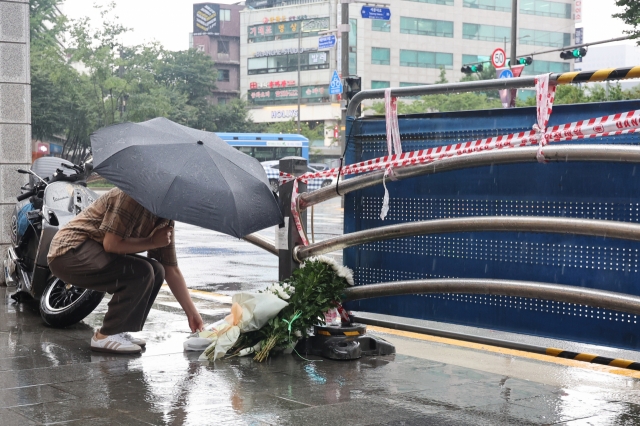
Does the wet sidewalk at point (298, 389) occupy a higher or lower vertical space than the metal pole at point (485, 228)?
lower

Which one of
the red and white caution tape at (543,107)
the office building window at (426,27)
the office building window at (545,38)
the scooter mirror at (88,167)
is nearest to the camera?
the red and white caution tape at (543,107)

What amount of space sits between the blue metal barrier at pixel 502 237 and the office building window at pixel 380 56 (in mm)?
85301

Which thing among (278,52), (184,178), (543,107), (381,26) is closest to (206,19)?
(278,52)

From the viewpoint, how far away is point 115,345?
6.85 m

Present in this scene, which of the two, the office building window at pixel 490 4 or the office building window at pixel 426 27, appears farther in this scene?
the office building window at pixel 490 4

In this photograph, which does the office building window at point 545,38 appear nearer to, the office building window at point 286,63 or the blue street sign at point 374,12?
the office building window at point 286,63

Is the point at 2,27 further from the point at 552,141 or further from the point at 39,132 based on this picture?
the point at 39,132

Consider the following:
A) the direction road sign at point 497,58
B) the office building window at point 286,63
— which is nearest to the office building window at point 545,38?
the office building window at point 286,63

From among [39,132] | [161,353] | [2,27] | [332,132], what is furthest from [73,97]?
[161,353]

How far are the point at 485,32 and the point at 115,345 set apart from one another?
311 feet

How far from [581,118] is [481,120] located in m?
0.81

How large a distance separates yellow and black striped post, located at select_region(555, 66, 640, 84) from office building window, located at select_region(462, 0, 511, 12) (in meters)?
92.9

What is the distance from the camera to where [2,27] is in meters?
10.5

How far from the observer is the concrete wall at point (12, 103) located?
10.6m
